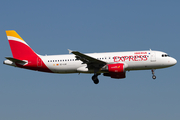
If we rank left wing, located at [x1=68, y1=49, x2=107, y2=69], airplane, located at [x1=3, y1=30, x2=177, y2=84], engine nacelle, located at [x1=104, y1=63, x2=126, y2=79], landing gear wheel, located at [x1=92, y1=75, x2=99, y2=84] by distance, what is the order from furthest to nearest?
landing gear wheel, located at [x1=92, y1=75, x2=99, y2=84]
airplane, located at [x1=3, y1=30, x2=177, y2=84]
engine nacelle, located at [x1=104, y1=63, x2=126, y2=79]
left wing, located at [x1=68, y1=49, x2=107, y2=69]

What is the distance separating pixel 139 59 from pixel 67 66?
11534 millimetres

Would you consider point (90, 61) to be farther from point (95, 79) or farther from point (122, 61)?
point (122, 61)

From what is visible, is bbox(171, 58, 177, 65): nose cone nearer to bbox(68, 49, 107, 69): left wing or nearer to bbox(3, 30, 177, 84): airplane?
bbox(3, 30, 177, 84): airplane

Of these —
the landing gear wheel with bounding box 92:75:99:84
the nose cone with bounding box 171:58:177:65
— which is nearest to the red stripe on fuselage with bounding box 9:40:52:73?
the landing gear wheel with bounding box 92:75:99:84

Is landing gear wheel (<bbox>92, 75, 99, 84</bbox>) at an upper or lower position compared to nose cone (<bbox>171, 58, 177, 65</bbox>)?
lower

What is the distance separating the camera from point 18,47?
53906 millimetres

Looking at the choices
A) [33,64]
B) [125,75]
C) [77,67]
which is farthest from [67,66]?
[125,75]

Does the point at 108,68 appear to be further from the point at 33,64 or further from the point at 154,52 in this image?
the point at 33,64

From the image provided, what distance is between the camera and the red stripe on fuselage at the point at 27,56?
2037 inches

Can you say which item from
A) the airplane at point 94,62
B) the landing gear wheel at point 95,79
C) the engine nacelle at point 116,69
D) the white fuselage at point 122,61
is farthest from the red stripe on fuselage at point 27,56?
the engine nacelle at point 116,69

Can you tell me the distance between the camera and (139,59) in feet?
160

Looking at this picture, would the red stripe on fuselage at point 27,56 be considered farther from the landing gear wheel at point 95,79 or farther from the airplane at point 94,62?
the landing gear wheel at point 95,79

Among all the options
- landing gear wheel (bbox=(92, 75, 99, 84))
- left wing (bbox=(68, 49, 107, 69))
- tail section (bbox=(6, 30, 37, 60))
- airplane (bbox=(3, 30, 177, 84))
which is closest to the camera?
left wing (bbox=(68, 49, 107, 69))

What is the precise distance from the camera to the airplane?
48.8m
